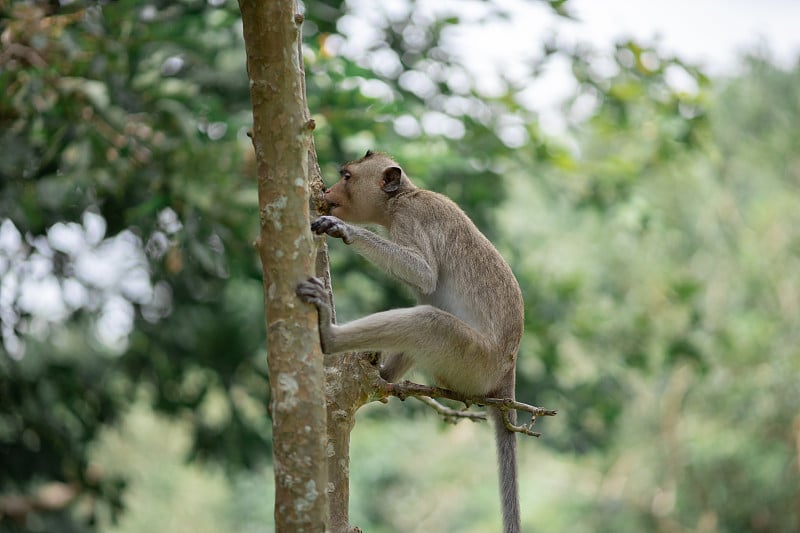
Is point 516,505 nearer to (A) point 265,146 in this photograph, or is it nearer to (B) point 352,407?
(B) point 352,407

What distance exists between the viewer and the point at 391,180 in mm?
4777

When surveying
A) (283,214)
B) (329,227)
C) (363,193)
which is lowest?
(363,193)

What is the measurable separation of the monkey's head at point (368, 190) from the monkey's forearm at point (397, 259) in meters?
0.54

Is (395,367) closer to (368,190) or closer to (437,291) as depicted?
(437,291)

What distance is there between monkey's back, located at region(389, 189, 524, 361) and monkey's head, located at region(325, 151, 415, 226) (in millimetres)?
128

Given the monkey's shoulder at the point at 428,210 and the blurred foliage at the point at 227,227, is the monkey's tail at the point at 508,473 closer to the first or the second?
the monkey's shoulder at the point at 428,210

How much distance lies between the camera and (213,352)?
805cm

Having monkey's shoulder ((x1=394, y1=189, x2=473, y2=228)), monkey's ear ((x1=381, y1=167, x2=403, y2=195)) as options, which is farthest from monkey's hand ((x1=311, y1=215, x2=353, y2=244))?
monkey's ear ((x1=381, y1=167, x2=403, y2=195))

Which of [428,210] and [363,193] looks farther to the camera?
[363,193]

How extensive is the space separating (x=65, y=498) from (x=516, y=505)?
23.1 ft

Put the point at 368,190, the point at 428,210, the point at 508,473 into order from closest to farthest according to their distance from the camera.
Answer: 1. the point at 508,473
2. the point at 428,210
3. the point at 368,190

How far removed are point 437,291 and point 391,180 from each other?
2.10ft

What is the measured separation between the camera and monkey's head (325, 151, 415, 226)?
4750 mm

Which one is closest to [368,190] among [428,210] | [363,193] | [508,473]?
[363,193]
